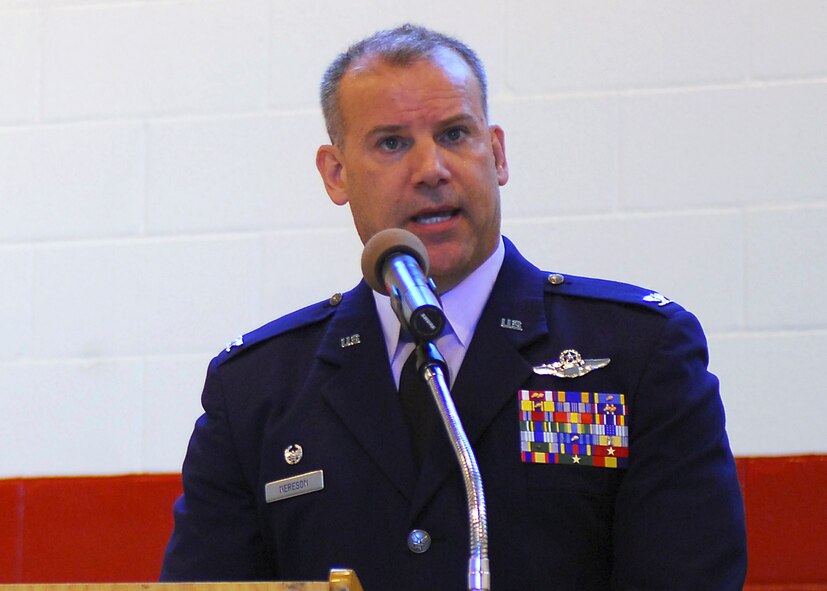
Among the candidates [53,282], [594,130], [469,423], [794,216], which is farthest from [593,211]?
[53,282]

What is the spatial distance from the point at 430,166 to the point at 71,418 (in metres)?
1.25

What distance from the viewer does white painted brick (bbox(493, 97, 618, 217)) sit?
105 inches

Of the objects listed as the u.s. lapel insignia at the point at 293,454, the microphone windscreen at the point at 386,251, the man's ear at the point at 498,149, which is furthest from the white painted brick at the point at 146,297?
the microphone windscreen at the point at 386,251

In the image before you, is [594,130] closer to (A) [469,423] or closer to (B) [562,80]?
(B) [562,80]

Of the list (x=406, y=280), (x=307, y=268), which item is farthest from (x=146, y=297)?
(x=406, y=280)

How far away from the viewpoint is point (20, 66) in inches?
115

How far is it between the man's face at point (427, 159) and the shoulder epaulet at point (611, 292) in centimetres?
12

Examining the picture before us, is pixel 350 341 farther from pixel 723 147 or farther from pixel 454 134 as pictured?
pixel 723 147

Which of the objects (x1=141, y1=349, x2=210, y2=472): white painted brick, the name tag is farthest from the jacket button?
(x1=141, y1=349, x2=210, y2=472): white painted brick

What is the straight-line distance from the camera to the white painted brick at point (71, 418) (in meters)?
2.77

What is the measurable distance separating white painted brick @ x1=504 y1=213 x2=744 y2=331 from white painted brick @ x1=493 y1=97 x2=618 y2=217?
0.05 m

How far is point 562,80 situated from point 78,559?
1408mm

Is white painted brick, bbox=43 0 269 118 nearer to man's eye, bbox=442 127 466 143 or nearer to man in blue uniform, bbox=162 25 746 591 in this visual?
man in blue uniform, bbox=162 25 746 591

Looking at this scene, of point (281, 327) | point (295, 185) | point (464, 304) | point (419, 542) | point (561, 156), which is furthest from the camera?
point (295, 185)
